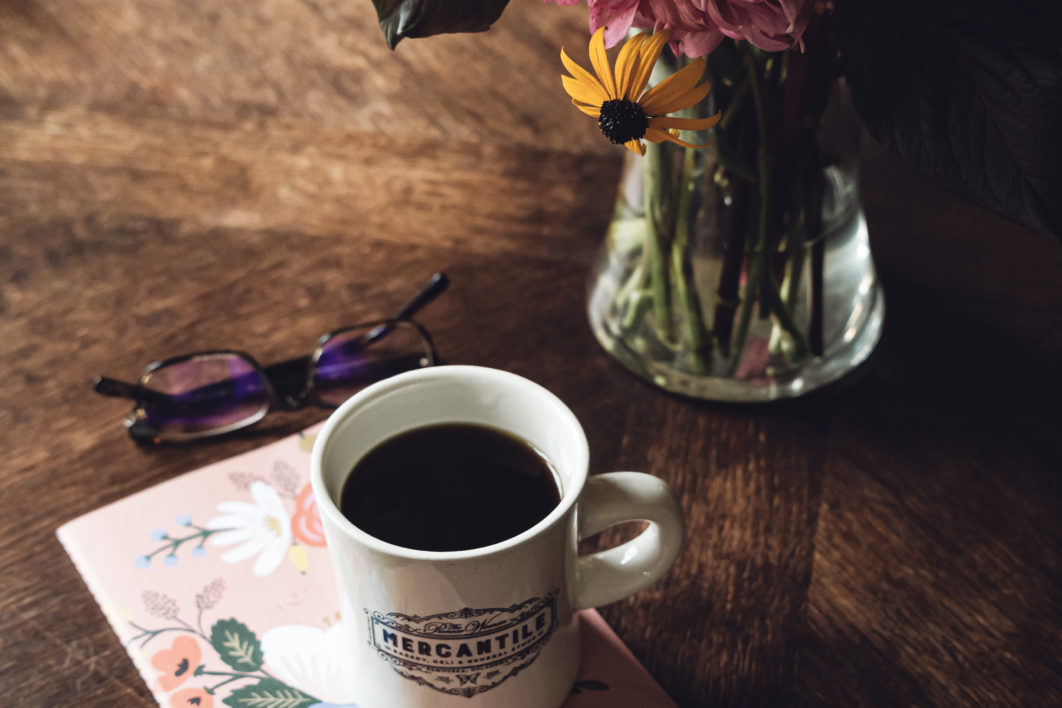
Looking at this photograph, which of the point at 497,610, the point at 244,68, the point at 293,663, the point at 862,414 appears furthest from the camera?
the point at 244,68

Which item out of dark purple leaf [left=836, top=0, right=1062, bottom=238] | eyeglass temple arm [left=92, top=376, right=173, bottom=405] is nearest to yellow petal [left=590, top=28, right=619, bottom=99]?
dark purple leaf [left=836, top=0, right=1062, bottom=238]

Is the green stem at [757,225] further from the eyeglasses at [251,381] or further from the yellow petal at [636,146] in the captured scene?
the eyeglasses at [251,381]

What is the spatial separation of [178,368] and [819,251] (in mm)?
401

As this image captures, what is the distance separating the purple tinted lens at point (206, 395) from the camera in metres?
0.60

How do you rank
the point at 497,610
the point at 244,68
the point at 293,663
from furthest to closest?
the point at 244,68, the point at 293,663, the point at 497,610

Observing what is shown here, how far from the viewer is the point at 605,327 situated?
636 mm

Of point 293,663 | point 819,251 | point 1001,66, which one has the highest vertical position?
point 1001,66

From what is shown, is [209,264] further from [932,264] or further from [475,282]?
[932,264]

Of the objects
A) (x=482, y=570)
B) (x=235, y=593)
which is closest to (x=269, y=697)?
(x=235, y=593)

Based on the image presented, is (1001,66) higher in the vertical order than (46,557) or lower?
higher

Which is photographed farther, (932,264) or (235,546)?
(932,264)

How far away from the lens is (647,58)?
15.2 inches

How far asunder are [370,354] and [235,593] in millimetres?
189

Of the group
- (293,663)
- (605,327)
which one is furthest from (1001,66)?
(293,663)
